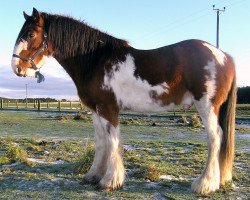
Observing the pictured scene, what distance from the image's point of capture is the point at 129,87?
5.71 m

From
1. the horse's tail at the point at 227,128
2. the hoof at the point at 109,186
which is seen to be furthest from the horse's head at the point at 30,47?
the horse's tail at the point at 227,128

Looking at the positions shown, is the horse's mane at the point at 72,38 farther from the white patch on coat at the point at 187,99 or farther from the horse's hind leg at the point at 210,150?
the horse's hind leg at the point at 210,150

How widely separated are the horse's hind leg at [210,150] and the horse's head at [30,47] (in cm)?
263

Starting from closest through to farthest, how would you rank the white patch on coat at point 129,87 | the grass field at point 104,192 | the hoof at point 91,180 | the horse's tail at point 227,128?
the grass field at point 104,192, the white patch on coat at point 129,87, the horse's tail at point 227,128, the hoof at point 91,180

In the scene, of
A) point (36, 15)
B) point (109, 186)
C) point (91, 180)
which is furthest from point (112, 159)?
point (36, 15)

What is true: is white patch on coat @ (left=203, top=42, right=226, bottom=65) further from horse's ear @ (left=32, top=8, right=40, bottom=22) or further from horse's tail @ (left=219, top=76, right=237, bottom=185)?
horse's ear @ (left=32, top=8, right=40, bottom=22)

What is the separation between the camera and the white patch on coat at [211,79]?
5609mm

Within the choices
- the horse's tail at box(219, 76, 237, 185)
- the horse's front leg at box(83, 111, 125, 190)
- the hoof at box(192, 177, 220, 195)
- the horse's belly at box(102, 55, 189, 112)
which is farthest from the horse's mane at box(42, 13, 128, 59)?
the hoof at box(192, 177, 220, 195)

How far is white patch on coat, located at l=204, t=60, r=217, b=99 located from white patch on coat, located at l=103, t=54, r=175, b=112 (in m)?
0.63

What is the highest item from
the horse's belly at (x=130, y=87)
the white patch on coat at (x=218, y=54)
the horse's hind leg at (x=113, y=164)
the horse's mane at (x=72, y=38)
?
the horse's mane at (x=72, y=38)

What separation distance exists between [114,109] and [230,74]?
1.93 m

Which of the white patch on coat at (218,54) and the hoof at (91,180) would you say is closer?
the white patch on coat at (218,54)

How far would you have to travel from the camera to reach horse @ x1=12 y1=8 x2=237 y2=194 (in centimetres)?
564

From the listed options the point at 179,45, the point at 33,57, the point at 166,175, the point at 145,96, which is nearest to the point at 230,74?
the point at 179,45
